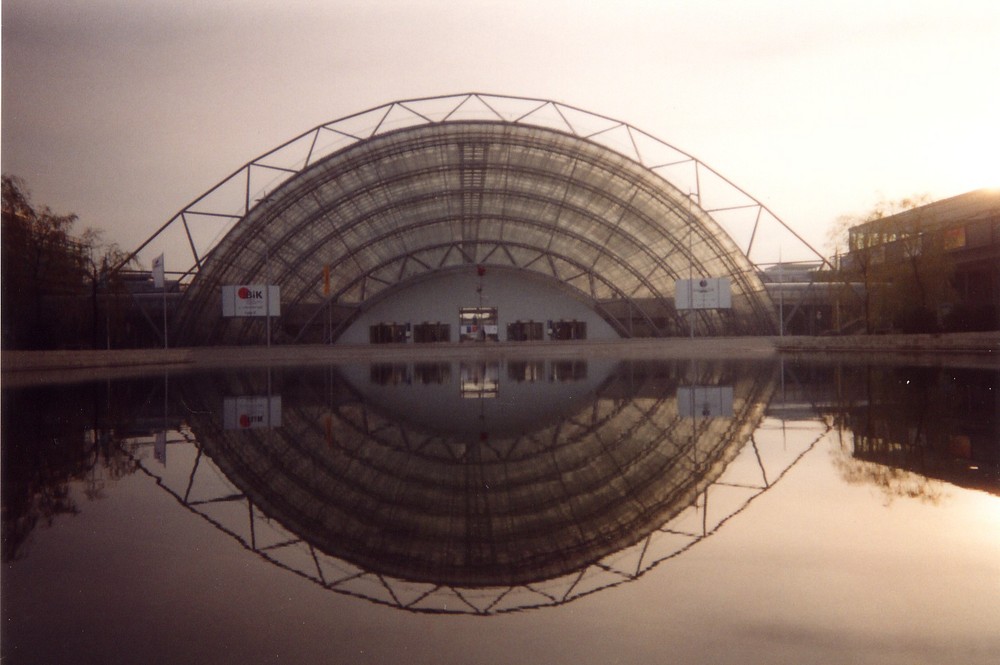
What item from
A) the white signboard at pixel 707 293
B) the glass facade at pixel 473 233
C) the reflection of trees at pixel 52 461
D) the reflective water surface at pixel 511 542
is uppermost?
the glass facade at pixel 473 233

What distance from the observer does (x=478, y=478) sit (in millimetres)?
8633

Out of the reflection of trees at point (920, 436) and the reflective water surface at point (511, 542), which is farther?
the reflection of trees at point (920, 436)

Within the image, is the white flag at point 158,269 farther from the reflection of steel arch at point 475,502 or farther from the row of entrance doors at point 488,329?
the reflection of steel arch at point 475,502

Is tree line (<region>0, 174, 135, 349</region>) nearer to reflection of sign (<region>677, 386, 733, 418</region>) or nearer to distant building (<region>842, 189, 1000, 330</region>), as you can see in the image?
reflection of sign (<region>677, 386, 733, 418</region>)

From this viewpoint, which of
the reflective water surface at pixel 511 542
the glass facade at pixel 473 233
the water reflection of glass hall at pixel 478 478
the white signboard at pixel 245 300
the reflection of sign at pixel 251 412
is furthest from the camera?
the glass facade at pixel 473 233

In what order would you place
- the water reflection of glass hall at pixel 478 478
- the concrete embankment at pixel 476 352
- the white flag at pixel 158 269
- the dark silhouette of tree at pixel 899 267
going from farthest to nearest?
1. the white flag at pixel 158 269
2. the dark silhouette of tree at pixel 899 267
3. the concrete embankment at pixel 476 352
4. the water reflection of glass hall at pixel 478 478

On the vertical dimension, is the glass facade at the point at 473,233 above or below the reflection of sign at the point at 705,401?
above

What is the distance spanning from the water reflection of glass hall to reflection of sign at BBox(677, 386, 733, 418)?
0.70 feet

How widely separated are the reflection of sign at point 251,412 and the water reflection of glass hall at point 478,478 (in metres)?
0.36

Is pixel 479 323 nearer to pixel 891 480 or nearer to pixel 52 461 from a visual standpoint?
pixel 52 461

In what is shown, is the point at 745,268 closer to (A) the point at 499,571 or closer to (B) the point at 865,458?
(B) the point at 865,458

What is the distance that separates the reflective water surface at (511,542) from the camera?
13.3ft

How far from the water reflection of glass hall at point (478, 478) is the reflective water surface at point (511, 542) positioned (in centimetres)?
4

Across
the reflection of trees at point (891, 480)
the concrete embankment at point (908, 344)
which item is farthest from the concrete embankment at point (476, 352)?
the reflection of trees at point (891, 480)
